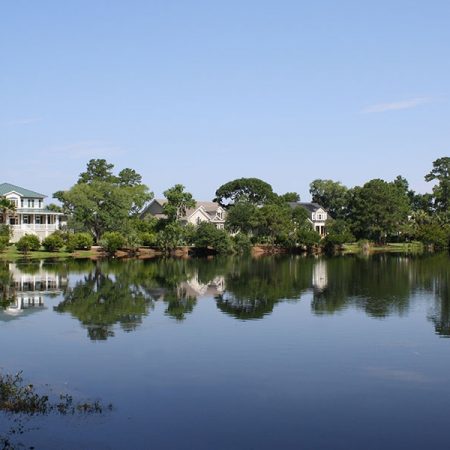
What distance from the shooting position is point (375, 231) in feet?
386

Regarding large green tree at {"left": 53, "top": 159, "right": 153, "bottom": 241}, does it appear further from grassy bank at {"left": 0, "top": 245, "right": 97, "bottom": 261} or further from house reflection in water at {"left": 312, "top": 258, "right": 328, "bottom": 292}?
house reflection in water at {"left": 312, "top": 258, "right": 328, "bottom": 292}

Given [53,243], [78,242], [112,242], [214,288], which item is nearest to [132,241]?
[112,242]

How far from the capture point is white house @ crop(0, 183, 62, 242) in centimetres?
9225

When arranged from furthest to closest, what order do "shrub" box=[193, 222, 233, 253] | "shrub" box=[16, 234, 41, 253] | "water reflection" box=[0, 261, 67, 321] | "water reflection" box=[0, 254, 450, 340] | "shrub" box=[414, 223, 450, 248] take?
"shrub" box=[414, 223, 450, 248]
"shrub" box=[193, 222, 233, 253]
"shrub" box=[16, 234, 41, 253]
"water reflection" box=[0, 261, 67, 321]
"water reflection" box=[0, 254, 450, 340]

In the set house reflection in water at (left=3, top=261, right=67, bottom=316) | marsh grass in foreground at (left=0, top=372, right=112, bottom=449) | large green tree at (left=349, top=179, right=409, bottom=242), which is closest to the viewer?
marsh grass in foreground at (left=0, top=372, right=112, bottom=449)

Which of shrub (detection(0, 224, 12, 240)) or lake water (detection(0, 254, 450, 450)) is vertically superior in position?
shrub (detection(0, 224, 12, 240))

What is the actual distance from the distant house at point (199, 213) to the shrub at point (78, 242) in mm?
19623

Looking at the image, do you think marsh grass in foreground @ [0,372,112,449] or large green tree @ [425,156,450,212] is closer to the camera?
marsh grass in foreground @ [0,372,112,449]

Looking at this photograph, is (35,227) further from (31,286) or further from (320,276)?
(320,276)

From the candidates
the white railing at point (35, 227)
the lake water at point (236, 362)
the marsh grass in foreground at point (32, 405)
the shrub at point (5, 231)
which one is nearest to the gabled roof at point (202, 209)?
the white railing at point (35, 227)

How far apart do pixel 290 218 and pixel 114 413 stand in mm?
94935

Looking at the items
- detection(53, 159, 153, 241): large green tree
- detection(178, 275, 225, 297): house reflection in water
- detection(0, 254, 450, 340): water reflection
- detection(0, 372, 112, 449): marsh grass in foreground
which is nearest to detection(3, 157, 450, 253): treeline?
detection(53, 159, 153, 241): large green tree

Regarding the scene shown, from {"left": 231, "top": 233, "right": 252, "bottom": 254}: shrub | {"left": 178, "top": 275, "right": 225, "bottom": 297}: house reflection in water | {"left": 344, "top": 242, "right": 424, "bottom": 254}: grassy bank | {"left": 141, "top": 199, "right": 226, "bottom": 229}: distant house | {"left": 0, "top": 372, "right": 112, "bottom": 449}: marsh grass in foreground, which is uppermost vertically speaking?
{"left": 141, "top": 199, "right": 226, "bottom": 229}: distant house

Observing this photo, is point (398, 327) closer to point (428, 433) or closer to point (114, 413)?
point (428, 433)
